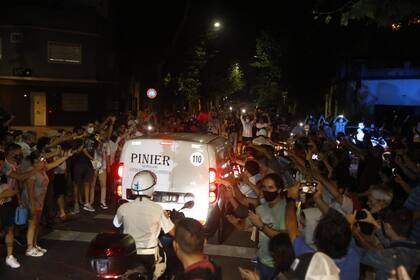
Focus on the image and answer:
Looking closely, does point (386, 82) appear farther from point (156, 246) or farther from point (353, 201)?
point (156, 246)

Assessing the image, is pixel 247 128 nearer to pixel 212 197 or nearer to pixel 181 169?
pixel 212 197

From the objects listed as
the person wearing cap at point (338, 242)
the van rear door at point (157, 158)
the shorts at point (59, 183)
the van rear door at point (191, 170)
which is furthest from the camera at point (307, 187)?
the shorts at point (59, 183)

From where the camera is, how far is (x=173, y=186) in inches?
313

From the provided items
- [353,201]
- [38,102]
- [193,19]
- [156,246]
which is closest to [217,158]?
[353,201]

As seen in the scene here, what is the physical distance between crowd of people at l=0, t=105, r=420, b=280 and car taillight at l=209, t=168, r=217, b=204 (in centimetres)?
27

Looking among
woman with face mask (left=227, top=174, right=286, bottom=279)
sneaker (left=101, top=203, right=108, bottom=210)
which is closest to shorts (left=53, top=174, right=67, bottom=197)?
sneaker (left=101, top=203, right=108, bottom=210)

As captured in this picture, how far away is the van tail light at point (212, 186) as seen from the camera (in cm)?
794

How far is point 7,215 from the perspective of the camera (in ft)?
23.5

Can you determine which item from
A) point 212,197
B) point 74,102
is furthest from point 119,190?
point 74,102

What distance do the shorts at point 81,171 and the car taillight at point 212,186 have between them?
4.21m

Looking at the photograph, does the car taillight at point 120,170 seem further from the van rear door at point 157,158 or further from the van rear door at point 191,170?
the van rear door at point 191,170

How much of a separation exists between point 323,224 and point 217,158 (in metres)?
4.63

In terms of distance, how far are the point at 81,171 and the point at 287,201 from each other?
694 centimetres

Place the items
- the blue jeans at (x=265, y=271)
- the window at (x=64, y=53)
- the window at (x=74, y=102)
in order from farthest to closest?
the window at (x=74, y=102) < the window at (x=64, y=53) < the blue jeans at (x=265, y=271)
